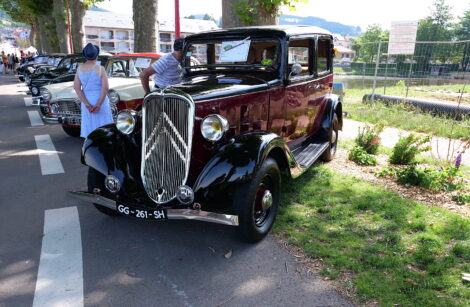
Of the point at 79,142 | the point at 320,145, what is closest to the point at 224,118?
the point at 320,145

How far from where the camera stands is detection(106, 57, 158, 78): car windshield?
8109 millimetres

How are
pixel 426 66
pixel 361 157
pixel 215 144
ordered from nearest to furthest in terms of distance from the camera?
pixel 215 144
pixel 361 157
pixel 426 66

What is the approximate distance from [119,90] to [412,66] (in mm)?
8086

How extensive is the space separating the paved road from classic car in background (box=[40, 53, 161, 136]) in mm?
2784

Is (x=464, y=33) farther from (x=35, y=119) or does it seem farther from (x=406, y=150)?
(x=35, y=119)

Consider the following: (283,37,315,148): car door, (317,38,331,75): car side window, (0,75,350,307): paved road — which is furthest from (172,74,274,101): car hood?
(317,38,331,75): car side window

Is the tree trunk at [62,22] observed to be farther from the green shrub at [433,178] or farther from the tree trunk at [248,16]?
the green shrub at [433,178]

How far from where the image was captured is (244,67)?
4324 mm

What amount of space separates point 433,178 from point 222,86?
3.17 m

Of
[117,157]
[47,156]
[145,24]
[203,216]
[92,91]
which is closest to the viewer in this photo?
[203,216]

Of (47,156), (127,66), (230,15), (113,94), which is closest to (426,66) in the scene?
(230,15)

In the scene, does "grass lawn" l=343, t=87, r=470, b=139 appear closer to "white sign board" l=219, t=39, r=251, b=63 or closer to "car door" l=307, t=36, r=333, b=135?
"car door" l=307, t=36, r=333, b=135

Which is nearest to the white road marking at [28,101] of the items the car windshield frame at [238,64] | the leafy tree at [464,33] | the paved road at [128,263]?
the paved road at [128,263]

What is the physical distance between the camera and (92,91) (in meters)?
5.26
